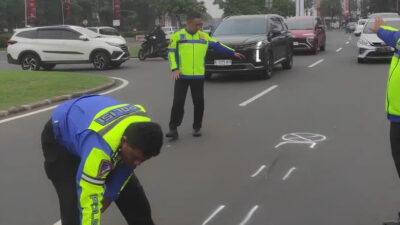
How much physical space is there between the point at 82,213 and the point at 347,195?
10.3 feet

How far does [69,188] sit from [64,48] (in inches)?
687

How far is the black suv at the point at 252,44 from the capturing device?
14.1 m

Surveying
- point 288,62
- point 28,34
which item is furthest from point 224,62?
point 28,34

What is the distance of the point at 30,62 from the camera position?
804 inches

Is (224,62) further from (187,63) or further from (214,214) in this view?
(214,214)

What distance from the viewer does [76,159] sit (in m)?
3.30

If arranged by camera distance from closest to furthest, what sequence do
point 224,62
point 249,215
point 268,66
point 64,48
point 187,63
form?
point 249,215 → point 187,63 → point 224,62 → point 268,66 → point 64,48

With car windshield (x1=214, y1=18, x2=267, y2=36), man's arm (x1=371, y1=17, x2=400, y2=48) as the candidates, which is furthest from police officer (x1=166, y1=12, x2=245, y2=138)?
car windshield (x1=214, y1=18, x2=267, y2=36)

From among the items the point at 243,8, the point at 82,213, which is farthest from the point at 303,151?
the point at 243,8

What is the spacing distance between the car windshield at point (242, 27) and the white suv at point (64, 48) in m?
5.58

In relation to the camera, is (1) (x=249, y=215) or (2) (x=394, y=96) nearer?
(2) (x=394, y=96)

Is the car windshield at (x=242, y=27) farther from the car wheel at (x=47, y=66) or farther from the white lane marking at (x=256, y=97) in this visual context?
the car wheel at (x=47, y=66)

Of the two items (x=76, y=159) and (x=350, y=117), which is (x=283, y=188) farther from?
(x=350, y=117)

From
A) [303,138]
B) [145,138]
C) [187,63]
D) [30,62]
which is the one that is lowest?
[303,138]
